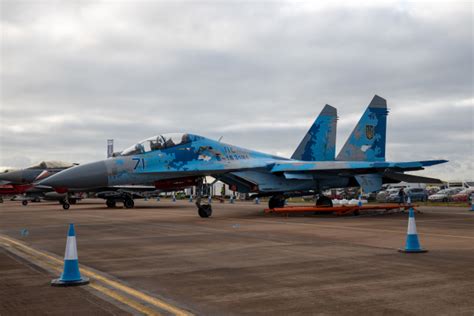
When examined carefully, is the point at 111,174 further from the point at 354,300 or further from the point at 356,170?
the point at 354,300

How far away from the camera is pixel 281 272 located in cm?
695

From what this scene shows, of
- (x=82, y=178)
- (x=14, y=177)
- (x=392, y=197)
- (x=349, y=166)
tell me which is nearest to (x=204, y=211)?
(x=82, y=178)

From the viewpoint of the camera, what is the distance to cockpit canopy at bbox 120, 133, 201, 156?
17953 mm

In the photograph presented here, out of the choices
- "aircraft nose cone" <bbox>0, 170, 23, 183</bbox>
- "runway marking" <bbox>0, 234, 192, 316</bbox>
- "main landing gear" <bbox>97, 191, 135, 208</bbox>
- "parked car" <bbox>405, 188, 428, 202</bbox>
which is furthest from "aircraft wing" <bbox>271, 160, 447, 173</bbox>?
"parked car" <bbox>405, 188, 428, 202</bbox>

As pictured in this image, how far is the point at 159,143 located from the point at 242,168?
3.66 m

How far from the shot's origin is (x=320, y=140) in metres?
26.7

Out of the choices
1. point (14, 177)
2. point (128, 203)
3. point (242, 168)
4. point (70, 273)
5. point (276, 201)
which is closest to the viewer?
point (70, 273)

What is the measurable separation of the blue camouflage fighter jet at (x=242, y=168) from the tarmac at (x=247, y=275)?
5513 mm

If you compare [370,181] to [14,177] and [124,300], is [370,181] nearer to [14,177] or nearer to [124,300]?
[124,300]

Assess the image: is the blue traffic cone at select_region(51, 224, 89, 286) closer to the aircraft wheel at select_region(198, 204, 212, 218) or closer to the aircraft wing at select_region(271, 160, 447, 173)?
the aircraft wheel at select_region(198, 204, 212, 218)

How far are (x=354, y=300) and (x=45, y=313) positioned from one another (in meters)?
3.11

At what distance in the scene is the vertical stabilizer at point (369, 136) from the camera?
2448 cm

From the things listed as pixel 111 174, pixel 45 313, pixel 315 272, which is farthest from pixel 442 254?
pixel 111 174

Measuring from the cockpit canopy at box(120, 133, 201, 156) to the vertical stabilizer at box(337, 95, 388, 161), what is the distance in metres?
9.27
